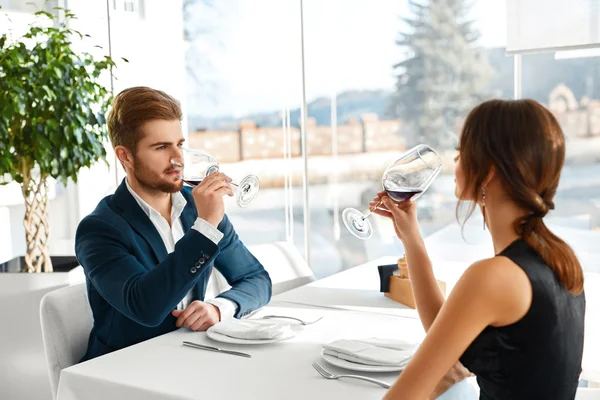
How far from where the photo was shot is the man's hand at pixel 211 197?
1895 millimetres

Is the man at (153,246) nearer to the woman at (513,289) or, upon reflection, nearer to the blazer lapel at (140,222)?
the blazer lapel at (140,222)

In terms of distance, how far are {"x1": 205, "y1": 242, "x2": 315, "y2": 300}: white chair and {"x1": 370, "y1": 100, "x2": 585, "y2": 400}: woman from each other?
59.1 inches

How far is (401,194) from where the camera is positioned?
1709 millimetres

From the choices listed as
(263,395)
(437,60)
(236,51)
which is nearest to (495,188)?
(263,395)

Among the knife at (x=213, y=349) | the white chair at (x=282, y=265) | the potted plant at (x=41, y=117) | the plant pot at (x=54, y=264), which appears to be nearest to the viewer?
the knife at (x=213, y=349)

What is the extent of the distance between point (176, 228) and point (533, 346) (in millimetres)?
1249

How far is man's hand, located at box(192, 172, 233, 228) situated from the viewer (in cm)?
189

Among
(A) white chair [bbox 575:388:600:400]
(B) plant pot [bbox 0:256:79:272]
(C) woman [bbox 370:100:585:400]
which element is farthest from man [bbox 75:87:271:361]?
(B) plant pot [bbox 0:256:79:272]

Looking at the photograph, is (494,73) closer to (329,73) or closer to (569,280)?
(329,73)

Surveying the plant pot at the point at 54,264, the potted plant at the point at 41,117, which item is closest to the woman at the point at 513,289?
the potted plant at the point at 41,117

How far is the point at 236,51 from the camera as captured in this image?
19.0 feet

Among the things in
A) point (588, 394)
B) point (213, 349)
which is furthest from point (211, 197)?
point (588, 394)

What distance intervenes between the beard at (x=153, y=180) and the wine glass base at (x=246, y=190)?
0.98 feet

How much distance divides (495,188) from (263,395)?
58cm
